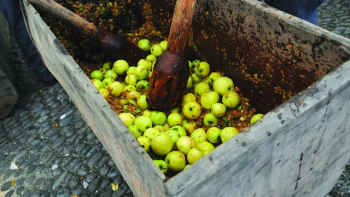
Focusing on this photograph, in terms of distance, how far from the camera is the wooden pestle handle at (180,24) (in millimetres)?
2469

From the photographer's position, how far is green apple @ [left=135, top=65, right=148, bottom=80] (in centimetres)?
346

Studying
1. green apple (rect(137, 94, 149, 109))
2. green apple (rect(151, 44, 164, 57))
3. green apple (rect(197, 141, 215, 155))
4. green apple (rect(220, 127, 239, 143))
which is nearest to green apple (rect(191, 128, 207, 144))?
green apple (rect(197, 141, 215, 155))

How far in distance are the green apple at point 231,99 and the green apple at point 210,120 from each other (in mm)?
179

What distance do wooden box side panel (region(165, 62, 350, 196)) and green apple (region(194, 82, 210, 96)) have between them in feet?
4.43

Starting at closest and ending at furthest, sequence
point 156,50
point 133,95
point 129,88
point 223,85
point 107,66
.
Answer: point 223,85 < point 133,95 < point 129,88 < point 156,50 < point 107,66

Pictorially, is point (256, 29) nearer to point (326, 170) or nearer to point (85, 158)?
point (326, 170)


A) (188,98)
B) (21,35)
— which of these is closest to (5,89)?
(21,35)

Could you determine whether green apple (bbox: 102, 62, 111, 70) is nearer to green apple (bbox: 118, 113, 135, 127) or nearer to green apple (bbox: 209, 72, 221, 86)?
green apple (bbox: 118, 113, 135, 127)

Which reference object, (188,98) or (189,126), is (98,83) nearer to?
(188,98)

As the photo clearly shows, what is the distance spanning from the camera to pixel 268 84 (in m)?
Result: 2.82

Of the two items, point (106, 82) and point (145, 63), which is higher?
point (145, 63)

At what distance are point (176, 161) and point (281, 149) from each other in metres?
0.99

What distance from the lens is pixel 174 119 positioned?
3008mm

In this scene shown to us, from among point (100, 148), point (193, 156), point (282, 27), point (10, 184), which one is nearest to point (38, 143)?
point (10, 184)
